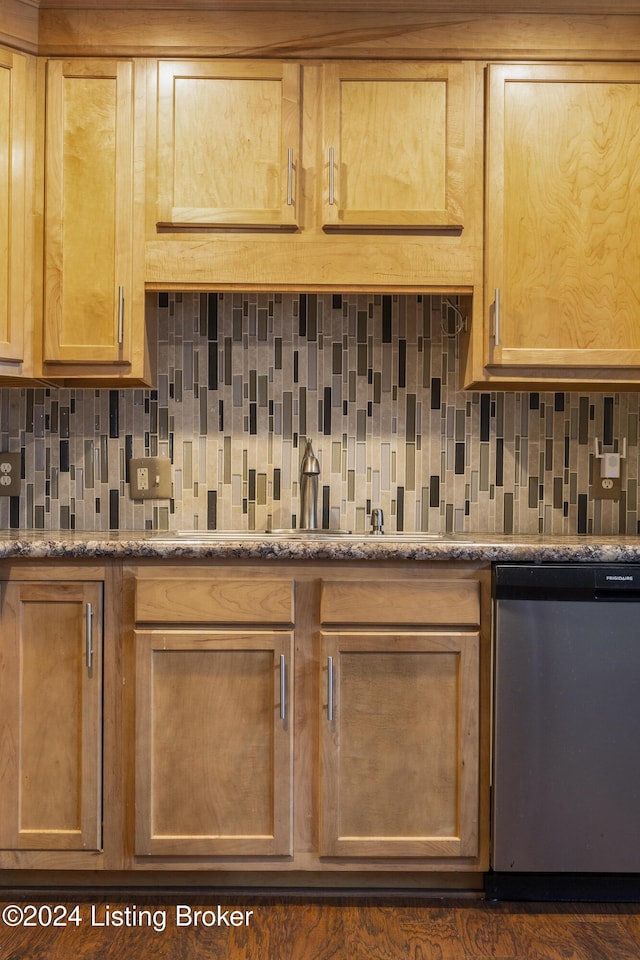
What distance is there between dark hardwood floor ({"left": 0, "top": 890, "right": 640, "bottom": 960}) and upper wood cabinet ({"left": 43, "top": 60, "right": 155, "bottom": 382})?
1.38m

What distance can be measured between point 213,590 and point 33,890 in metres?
0.87

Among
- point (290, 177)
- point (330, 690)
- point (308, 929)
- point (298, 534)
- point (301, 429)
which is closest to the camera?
point (308, 929)

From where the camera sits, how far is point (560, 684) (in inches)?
73.7

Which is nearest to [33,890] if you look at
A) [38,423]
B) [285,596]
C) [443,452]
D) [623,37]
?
[285,596]

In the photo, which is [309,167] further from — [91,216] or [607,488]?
[607,488]

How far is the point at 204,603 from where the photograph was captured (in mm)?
1899

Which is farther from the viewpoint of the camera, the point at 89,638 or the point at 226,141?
the point at 226,141

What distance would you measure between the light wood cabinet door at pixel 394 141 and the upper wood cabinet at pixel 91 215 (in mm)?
540

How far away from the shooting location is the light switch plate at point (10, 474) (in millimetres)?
2471

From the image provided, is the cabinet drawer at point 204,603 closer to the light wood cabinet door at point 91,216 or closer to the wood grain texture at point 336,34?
the light wood cabinet door at point 91,216

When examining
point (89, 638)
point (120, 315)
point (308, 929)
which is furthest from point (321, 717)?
point (120, 315)

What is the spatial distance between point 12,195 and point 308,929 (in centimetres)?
196

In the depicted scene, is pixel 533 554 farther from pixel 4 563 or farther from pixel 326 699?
pixel 4 563

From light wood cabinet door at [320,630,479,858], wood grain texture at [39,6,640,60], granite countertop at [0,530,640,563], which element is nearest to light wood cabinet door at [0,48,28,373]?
wood grain texture at [39,6,640,60]
